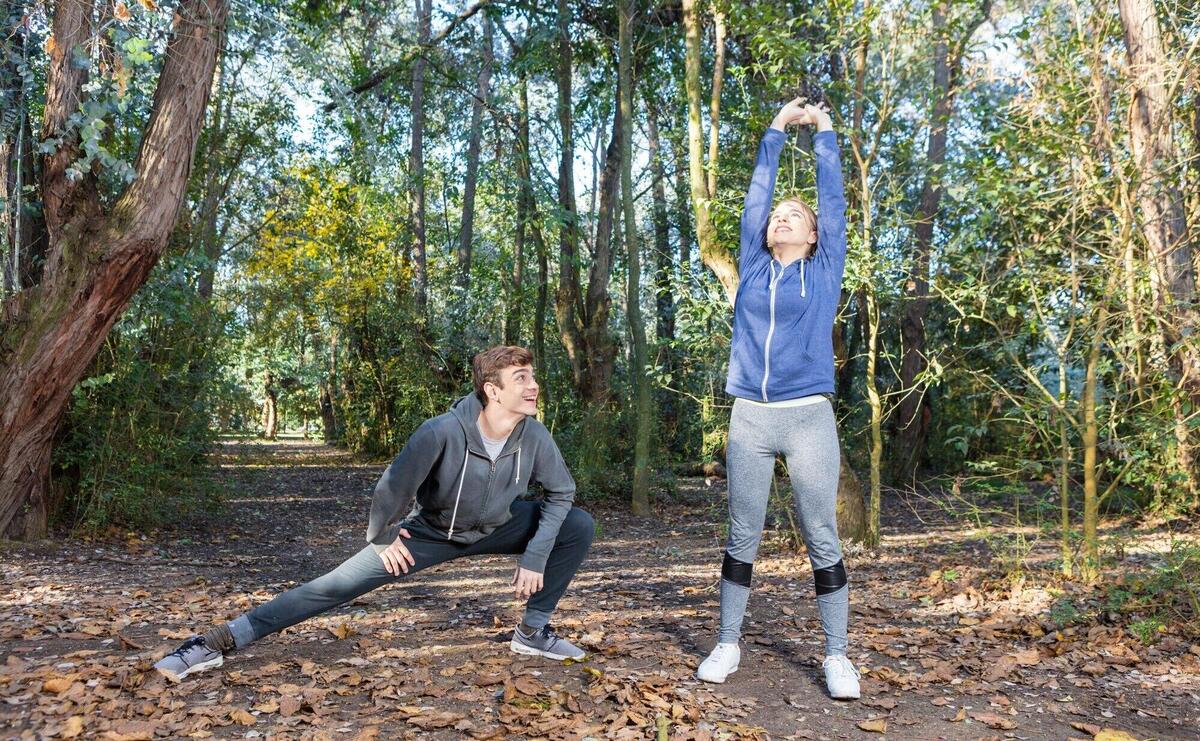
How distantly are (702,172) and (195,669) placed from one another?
5.83 meters

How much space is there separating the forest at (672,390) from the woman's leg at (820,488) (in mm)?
476

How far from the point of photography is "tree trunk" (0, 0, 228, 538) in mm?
6352

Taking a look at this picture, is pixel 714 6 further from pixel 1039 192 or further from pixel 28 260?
pixel 28 260

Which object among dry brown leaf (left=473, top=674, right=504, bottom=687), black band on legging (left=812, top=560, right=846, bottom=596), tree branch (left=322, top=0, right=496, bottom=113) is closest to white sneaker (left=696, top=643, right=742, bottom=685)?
black band on legging (left=812, top=560, right=846, bottom=596)

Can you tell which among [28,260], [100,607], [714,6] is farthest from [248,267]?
[100,607]

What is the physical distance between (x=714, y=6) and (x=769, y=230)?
5.32m

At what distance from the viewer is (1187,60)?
5430 millimetres

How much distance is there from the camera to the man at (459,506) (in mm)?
3770

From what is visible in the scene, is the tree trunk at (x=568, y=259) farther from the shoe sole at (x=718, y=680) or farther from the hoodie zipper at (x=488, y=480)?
the shoe sole at (x=718, y=680)

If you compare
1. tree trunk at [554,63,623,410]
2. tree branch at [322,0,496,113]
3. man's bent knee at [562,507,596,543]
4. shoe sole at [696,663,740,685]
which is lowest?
shoe sole at [696,663,740,685]

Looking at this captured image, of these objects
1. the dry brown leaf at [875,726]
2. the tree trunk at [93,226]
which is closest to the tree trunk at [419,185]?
the tree trunk at [93,226]

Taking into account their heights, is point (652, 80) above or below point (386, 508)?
above

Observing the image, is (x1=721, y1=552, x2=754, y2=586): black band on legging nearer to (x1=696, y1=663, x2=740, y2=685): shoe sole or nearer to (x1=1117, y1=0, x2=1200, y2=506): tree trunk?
(x1=696, y1=663, x2=740, y2=685): shoe sole

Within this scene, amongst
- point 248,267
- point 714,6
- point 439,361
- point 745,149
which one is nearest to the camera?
point 714,6
